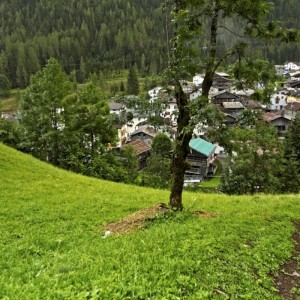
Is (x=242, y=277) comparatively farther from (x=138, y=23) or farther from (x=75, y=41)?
(x=138, y=23)

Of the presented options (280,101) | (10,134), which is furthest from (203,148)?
(280,101)

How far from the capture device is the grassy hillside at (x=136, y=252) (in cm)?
529

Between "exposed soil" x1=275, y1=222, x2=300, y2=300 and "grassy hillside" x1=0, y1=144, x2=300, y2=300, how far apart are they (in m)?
0.18

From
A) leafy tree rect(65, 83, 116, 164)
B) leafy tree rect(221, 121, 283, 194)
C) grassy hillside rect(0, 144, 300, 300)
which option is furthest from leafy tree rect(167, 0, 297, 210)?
leafy tree rect(221, 121, 283, 194)

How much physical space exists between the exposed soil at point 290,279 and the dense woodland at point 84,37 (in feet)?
350

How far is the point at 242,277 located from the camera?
602cm

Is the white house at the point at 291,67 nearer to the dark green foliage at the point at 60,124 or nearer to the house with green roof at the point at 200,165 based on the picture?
the house with green roof at the point at 200,165

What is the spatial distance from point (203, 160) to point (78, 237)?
45.2 metres

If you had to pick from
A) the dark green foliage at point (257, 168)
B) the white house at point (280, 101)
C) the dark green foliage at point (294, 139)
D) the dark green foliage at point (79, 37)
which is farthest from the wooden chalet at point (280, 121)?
the dark green foliage at point (79, 37)

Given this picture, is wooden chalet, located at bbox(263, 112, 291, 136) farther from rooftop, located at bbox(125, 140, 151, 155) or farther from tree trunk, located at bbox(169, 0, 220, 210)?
tree trunk, located at bbox(169, 0, 220, 210)

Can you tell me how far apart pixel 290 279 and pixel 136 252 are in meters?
3.22

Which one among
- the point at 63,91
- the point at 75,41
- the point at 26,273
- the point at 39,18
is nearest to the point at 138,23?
the point at 75,41

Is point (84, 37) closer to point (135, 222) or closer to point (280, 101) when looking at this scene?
point (280, 101)

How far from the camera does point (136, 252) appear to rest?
22.1ft
